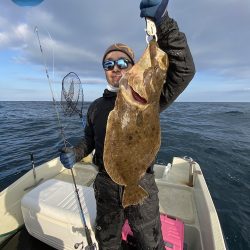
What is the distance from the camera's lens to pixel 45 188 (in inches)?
149

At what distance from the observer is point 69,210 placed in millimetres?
3254

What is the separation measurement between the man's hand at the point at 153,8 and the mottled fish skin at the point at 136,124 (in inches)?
10.1

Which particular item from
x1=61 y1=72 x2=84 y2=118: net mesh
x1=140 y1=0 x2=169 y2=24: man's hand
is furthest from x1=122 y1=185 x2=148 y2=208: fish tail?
x1=61 y1=72 x2=84 y2=118: net mesh

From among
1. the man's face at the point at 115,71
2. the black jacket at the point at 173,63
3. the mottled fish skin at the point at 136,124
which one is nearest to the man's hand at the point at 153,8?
the black jacket at the point at 173,63

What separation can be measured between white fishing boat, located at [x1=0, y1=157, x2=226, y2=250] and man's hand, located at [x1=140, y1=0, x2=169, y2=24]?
2.54 meters

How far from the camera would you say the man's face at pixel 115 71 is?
254 centimetres

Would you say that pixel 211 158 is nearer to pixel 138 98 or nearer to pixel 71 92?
pixel 71 92

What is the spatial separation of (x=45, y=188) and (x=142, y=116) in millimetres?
2574

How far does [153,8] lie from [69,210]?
2773 mm

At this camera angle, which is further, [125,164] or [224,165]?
[224,165]

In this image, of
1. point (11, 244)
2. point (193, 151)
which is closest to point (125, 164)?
point (11, 244)

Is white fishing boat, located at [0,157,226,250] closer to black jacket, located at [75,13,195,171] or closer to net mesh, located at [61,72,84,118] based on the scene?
black jacket, located at [75,13,195,171]

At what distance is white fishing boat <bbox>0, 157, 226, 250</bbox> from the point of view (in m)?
3.16

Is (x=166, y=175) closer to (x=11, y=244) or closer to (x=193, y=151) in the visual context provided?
(x=11, y=244)
